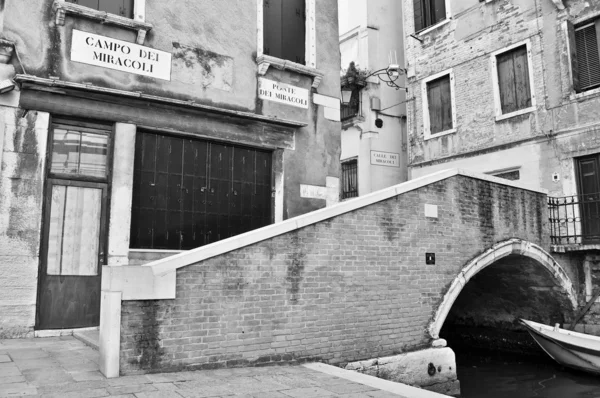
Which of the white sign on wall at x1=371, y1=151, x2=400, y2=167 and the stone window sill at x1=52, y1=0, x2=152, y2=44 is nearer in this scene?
the stone window sill at x1=52, y1=0, x2=152, y2=44

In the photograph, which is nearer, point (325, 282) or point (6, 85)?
point (6, 85)

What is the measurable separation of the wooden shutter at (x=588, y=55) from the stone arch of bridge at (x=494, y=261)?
416 cm

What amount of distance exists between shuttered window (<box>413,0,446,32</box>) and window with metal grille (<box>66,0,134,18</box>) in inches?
383

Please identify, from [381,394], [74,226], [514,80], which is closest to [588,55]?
[514,80]

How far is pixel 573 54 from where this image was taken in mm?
11062

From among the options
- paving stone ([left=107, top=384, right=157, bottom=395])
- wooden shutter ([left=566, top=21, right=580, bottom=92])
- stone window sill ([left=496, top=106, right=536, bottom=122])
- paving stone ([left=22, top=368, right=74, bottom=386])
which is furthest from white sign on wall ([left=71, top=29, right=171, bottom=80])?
wooden shutter ([left=566, top=21, right=580, bottom=92])

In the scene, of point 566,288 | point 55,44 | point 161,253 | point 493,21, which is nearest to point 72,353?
point 161,253

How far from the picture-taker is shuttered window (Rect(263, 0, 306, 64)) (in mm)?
8555

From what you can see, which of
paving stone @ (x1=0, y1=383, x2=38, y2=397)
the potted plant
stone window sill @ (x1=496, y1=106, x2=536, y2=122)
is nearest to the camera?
paving stone @ (x1=0, y1=383, x2=38, y2=397)

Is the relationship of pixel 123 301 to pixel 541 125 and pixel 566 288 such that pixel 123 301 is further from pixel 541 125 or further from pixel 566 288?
pixel 541 125

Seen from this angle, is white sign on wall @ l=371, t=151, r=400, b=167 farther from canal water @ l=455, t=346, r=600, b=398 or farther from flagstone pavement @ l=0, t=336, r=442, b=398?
flagstone pavement @ l=0, t=336, r=442, b=398

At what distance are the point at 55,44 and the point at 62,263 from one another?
2.84m

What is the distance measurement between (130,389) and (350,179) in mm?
13102

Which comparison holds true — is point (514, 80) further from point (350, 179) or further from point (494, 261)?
point (350, 179)
